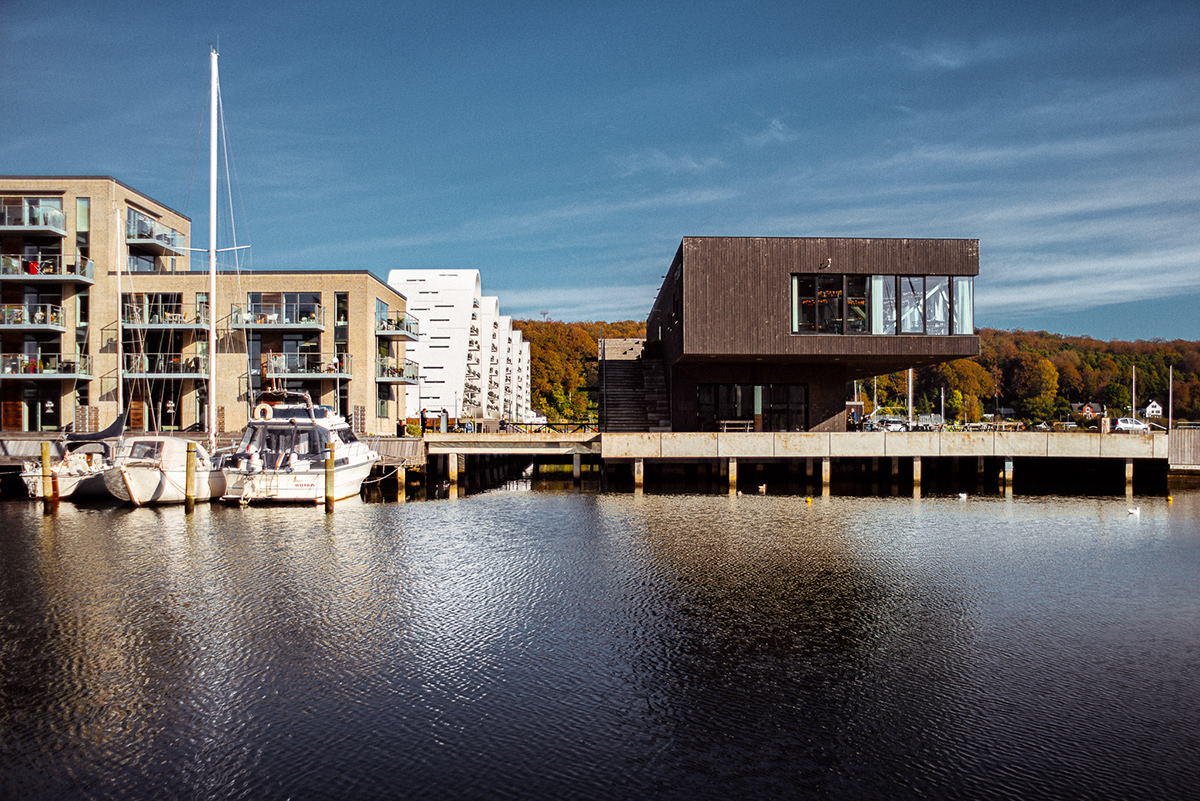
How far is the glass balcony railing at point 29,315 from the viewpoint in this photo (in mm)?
41031

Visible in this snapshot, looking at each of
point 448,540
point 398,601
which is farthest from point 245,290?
point 398,601

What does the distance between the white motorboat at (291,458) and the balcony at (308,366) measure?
11.2m

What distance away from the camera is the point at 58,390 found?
42219mm

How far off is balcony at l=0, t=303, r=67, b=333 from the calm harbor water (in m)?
25.7

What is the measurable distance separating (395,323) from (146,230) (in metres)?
14.6

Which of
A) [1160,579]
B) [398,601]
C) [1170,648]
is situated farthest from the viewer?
[1160,579]

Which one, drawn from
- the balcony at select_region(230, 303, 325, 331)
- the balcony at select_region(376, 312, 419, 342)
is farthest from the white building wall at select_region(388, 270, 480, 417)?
the balcony at select_region(230, 303, 325, 331)

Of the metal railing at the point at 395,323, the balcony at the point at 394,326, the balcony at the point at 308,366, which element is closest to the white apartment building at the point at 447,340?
the metal railing at the point at 395,323

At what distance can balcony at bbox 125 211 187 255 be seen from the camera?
44094mm

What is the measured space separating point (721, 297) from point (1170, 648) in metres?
23.7

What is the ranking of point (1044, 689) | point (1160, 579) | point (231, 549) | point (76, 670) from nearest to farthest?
point (1044, 689) < point (76, 670) < point (1160, 579) < point (231, 549)

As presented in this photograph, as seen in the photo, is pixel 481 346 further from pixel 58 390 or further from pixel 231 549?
pixel 231 549

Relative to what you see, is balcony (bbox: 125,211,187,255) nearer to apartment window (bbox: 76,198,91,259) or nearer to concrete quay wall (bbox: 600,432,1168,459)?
apartment window (bbox: 76,198,91,259)

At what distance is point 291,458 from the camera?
2719 centimetres
